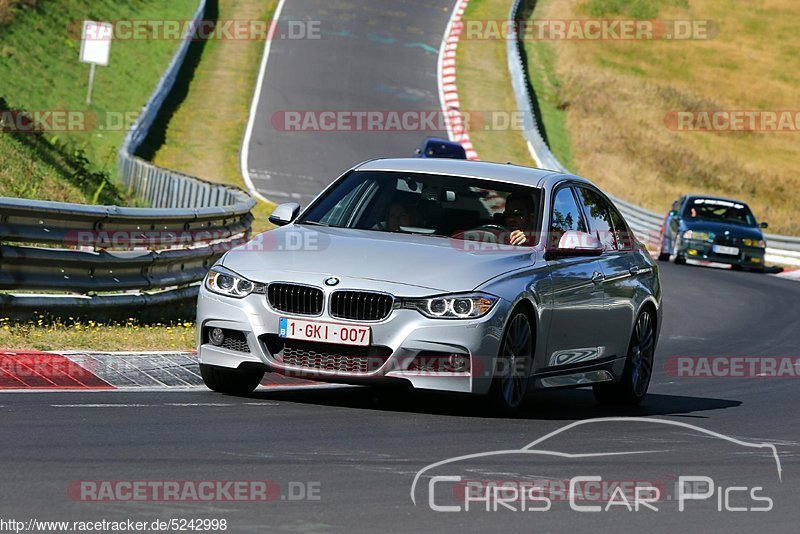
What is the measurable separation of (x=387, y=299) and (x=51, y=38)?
1353 inches

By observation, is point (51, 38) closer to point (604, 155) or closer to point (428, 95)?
point (428, 95)

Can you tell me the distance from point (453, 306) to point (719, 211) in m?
24.0

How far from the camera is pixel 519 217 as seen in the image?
1022 centimetres

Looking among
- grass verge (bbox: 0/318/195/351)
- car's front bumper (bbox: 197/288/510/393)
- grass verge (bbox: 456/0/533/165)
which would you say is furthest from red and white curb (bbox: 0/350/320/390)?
grass verge (bbox: 456/0/533/165)

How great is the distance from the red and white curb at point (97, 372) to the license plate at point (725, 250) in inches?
825

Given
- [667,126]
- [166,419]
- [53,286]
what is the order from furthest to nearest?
1. [667,126]
2. [53,286]
3. [166,419]

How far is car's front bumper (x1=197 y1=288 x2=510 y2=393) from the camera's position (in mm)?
8898

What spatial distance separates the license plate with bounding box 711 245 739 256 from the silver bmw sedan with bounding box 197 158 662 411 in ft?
64.9

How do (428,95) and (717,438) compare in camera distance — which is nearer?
(717,438)

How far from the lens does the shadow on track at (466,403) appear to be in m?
9.60

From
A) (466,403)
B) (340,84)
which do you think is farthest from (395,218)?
(340,84)

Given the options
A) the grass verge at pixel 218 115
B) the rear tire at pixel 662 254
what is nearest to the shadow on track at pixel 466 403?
the grass verge at pixel 218 115

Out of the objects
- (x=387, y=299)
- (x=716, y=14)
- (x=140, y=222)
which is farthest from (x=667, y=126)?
(x=387, y=299)

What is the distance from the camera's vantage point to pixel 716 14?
7225cm
